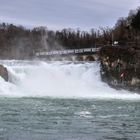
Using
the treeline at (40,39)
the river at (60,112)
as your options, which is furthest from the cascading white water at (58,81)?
the treeline at (40,39)

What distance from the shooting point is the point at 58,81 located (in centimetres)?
6544

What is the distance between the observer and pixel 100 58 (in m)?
71.4

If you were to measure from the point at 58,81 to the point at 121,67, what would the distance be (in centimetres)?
916

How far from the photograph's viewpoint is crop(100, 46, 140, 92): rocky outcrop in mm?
66875

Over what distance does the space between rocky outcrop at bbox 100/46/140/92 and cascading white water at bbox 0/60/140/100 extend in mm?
1211

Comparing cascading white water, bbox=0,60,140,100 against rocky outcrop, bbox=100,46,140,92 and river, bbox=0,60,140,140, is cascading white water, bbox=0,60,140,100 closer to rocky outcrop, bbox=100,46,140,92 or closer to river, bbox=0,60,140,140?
river, bbox=0,60,140,140

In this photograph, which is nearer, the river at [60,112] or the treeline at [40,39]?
the river at [60,112]

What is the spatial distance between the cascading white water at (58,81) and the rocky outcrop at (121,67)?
1.21 meters

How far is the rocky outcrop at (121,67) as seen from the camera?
66.9 meters

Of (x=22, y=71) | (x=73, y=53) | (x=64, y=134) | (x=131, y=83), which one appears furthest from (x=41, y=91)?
(x=64, y=134)

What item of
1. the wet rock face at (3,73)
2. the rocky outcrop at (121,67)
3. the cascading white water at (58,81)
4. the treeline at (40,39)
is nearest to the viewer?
the cascading white water at (58,81)

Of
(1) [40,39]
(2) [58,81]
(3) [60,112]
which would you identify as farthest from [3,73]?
(1) [40,39]

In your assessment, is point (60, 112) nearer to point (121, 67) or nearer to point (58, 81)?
point (58, 81)

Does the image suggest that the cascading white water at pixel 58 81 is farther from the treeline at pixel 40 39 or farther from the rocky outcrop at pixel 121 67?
the treeline at pixel 40 39
